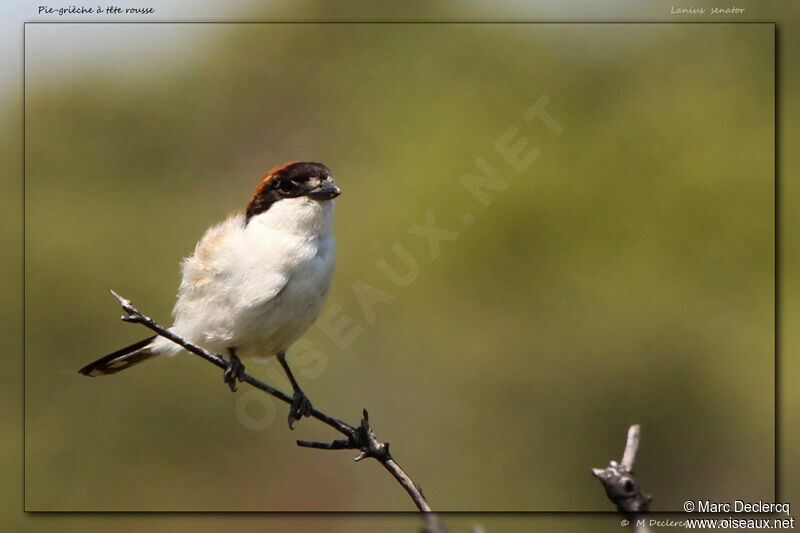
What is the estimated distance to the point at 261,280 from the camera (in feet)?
11.5

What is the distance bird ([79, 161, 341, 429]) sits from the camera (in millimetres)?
3523

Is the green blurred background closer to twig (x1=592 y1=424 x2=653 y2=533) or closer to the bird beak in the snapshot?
the bird beak

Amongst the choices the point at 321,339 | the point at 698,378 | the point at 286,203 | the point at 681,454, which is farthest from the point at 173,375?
the point at 698,378

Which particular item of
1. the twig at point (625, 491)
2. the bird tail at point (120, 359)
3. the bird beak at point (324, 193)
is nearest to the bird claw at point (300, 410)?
the bird tail at point (120, 359)

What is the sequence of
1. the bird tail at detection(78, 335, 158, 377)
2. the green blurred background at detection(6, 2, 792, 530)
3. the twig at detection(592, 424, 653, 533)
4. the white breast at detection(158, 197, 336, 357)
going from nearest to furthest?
the twig at detection(592, 424, 653, 533) → the white breast at detection(158, 197, 336, 357) → the bird tail at detection(78, 335, 158, 377) → the green blurred background at detection(6, 2, 792, 530)

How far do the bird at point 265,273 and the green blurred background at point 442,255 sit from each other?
4.74ft

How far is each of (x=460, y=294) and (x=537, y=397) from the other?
119cm

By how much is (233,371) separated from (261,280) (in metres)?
0.38

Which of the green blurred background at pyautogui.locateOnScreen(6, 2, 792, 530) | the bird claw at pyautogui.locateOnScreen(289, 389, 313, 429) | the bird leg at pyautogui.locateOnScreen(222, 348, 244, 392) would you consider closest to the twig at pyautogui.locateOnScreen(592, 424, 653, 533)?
the bird leg at pyautogui.locateOnScreen(222, 348, 244, 392)

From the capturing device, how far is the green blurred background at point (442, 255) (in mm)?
5359

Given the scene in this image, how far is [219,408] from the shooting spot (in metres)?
6.07

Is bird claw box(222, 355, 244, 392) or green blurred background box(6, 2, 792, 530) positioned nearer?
bird claw box(222, 355, 244, 392)

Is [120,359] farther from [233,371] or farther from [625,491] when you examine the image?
[625,491]

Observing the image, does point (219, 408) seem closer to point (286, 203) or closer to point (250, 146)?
point (250, 146)
